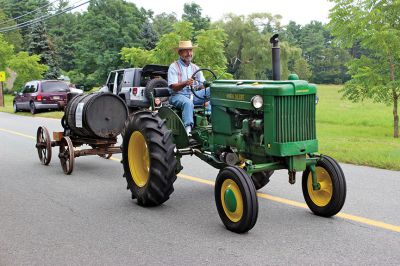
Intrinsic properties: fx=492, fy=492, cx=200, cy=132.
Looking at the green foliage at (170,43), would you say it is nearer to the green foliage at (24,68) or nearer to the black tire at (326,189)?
the green foliage at (24,68)

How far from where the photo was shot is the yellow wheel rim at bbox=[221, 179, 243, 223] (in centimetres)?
502

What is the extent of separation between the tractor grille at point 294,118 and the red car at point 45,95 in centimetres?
2199

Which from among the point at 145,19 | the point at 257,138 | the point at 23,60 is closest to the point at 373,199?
the point at 257,138

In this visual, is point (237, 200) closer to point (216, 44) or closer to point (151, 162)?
point (151, 162)

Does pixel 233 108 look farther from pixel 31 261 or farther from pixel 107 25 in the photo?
pixel 107 25

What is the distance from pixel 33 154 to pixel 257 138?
23.9ft

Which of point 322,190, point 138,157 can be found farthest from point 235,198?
point 138,157

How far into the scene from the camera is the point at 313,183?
5590mm

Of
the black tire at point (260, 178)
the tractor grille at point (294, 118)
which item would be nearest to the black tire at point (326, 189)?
the tractor grille at point (294, 118)

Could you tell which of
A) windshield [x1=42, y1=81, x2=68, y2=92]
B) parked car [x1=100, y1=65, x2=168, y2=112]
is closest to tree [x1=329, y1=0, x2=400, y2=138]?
parked car [x1=100, y1=65, x2=168, y2=112]

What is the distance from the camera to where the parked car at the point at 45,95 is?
86.2 ft

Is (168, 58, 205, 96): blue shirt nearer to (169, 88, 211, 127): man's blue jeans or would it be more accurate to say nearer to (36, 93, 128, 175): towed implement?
(169, 88, 211, 127): man's blue jeans

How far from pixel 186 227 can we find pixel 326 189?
1.65 metres

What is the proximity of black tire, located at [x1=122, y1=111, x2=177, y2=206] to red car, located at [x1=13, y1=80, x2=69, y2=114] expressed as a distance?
1989 cm
